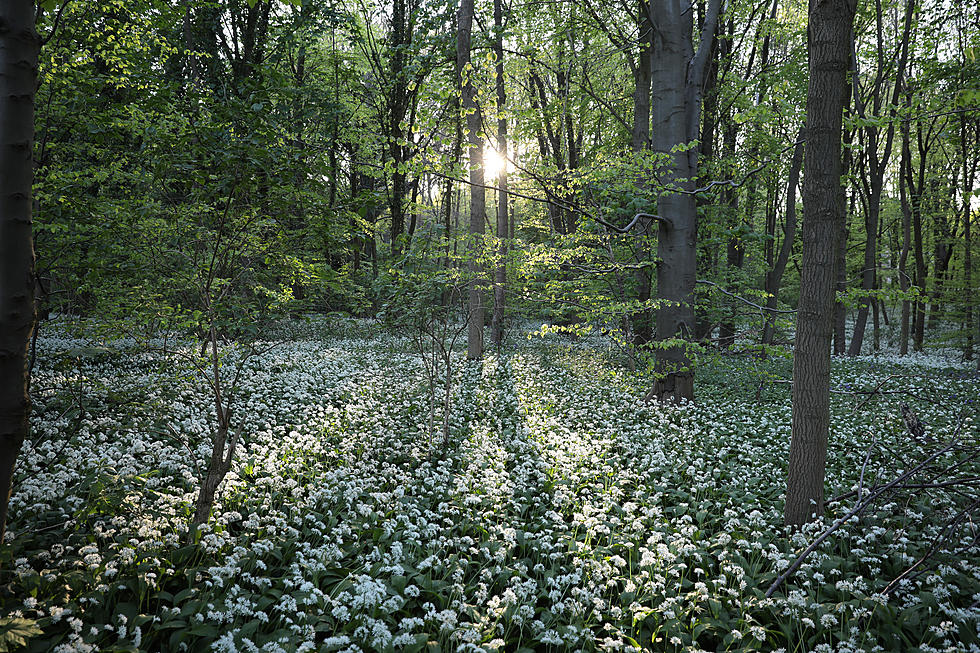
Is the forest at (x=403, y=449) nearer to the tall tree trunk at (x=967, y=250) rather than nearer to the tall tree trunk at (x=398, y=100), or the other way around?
the tall tree trunk at (x=967, y=250)

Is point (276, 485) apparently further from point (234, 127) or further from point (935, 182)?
point (935, 182)

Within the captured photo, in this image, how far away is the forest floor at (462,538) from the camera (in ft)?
10.7

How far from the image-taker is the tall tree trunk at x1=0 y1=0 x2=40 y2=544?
6.31 feet

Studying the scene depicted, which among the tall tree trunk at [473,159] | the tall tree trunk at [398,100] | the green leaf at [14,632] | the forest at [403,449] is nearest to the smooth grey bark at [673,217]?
the forest at [403,449]

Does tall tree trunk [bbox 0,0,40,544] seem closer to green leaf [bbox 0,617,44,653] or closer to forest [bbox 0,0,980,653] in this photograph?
forest [bbox 0,0,980,653]

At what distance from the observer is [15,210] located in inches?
76.9

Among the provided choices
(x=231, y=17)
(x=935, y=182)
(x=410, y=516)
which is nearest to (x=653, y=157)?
(x=410, y=516)

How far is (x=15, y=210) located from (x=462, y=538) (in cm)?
382

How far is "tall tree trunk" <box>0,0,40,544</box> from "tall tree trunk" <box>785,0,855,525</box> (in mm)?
5250

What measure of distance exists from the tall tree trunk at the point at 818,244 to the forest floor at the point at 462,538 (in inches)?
16.3

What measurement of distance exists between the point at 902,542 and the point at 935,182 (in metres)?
28.4

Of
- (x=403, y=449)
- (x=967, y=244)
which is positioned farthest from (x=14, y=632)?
(x=967, y=244)

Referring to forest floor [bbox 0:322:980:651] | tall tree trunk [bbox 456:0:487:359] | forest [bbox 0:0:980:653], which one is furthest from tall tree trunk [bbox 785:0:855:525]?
tall tree trunk [bbox 456:0:487:359]

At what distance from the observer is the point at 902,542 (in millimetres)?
4094
